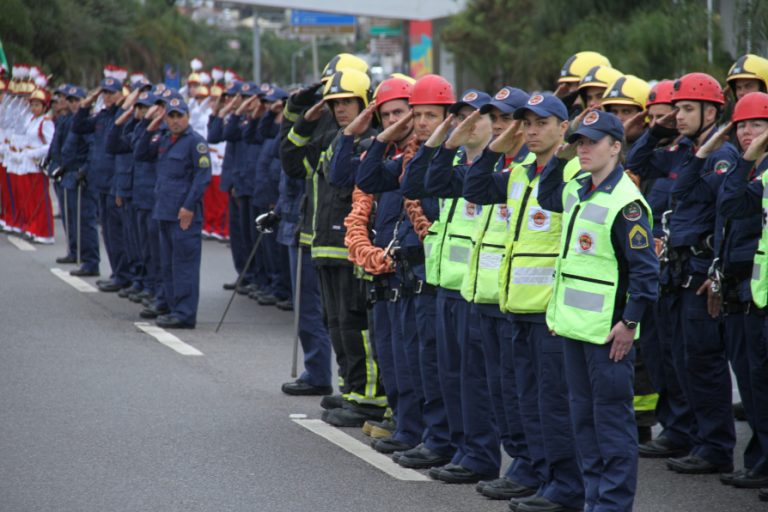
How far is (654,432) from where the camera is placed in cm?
963

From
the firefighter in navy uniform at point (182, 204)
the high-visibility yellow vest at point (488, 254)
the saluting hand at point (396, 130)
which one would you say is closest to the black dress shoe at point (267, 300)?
the firefighter in navy uniform at point (182, 204)

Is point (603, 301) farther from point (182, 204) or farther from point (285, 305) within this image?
point (285, 305)

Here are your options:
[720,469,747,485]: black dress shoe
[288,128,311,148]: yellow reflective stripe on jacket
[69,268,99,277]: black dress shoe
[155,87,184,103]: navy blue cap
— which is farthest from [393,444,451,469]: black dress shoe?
[69,268,99,277]: black dress shoe

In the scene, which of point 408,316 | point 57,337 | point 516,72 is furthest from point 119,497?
point 516,72

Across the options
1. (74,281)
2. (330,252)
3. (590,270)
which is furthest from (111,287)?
(590,270)

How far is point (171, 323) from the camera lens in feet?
46.1

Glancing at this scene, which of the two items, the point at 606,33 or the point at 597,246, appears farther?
the point at 606,33

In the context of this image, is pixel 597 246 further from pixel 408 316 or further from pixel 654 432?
pixel 654 432

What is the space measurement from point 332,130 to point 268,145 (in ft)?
18.7

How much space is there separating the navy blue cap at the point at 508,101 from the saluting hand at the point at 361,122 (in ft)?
4.39

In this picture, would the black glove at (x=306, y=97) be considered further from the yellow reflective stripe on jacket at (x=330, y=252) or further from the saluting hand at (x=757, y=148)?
the saluting hand at (x=757, y=148)

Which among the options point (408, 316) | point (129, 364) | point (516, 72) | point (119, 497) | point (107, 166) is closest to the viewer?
point (119, 497)

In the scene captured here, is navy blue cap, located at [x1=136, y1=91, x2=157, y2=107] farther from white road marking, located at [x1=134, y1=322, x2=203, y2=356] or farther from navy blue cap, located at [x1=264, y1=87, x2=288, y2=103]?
white road marking, located at [x1=134, y1=322, x2=203, y2=356]

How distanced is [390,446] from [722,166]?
8.45 feet
